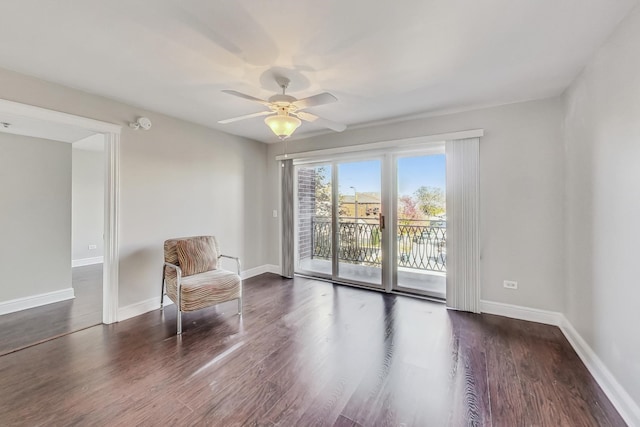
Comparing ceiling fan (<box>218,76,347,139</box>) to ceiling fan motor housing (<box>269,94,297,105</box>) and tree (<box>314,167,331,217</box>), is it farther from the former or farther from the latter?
tree (<box>314,167,331,217</box>)

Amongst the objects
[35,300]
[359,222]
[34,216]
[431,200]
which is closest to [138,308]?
[35,300]

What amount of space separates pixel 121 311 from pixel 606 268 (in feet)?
14.9

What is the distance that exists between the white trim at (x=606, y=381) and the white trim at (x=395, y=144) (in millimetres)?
2248

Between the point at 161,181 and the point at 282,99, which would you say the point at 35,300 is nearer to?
the point at 161,181

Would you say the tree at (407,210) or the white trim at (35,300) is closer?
the white trim at (35,300)

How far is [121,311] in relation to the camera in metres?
3.06

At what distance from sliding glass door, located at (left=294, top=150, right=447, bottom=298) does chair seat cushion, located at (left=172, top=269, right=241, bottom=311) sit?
1.83 metres

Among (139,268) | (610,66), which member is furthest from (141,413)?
(610,66)

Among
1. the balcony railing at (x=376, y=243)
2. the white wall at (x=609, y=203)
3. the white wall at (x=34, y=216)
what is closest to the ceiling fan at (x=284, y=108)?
the white wall at (x=609, y=203)

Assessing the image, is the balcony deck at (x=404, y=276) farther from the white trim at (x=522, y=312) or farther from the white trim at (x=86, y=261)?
the white trim at (x=86, y=261)

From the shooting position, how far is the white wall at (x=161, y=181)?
277cm

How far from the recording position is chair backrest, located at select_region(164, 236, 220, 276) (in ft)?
10.5

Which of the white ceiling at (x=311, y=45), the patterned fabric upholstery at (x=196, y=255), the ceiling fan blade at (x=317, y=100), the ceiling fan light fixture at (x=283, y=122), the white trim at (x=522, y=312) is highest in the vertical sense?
the white ceiling at (x=311, y=45)

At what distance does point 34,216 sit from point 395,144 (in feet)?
16.1
